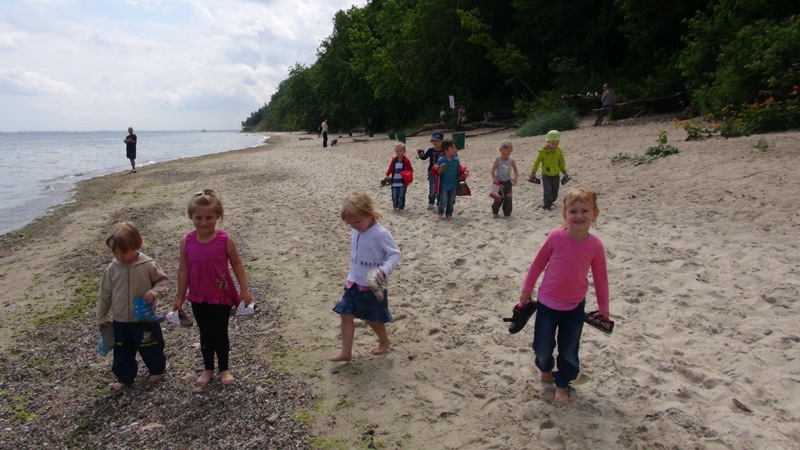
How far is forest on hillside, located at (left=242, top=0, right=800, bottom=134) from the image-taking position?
501 inches

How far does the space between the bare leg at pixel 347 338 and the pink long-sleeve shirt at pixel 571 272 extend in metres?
1.60

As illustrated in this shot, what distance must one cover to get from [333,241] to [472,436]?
5.64 meters

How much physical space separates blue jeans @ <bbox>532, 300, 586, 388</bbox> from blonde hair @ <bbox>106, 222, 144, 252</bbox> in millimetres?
3149

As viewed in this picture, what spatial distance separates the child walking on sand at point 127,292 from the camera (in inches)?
152

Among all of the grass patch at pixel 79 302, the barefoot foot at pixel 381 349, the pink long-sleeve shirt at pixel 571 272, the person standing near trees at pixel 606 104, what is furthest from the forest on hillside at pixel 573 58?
the grass patch at pixel 79 302

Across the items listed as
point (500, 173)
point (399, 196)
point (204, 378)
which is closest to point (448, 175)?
point (500, 173)

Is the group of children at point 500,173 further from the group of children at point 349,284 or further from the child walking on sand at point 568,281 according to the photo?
the child walking on sand at point 568,281

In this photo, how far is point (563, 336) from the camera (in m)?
3.60

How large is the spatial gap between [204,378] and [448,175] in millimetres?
6021

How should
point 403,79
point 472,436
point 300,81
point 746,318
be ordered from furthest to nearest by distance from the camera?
point 300,81 < point 403,79 < point 746,318 < point 472,436

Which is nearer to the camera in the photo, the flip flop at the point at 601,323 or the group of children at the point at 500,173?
the flip flop at the point at 601,323

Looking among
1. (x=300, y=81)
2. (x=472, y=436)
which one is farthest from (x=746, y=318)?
(x=300, y=81)

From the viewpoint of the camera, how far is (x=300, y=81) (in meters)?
79.2

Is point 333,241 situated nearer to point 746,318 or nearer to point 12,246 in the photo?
point 746,318
